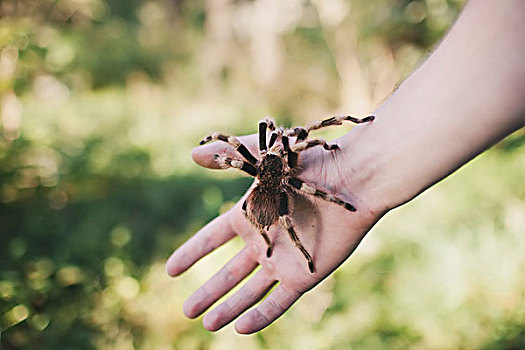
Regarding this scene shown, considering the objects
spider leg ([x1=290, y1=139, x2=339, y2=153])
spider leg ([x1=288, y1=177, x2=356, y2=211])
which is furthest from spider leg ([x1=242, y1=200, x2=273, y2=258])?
spider leg ([x1=290, y1=139, x2=339, y2=153])

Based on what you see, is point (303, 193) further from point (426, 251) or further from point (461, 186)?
point (461, 186)

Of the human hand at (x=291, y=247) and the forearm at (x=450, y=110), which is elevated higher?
the forearm at (x=450, y=110)

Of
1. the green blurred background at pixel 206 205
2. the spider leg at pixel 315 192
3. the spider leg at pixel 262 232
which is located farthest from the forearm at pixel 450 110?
the green blurred background at pixel 206 205

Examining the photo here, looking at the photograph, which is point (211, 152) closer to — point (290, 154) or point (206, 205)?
point (290, 154)

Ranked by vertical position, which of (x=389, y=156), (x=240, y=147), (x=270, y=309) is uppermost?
(x=240, y=147)

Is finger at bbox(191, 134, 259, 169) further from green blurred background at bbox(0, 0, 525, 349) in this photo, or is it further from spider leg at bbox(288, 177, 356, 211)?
green blurred background at bbox(0, 0, 525, 349)

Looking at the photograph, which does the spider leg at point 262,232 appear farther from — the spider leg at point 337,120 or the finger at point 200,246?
the spider leg at point 337,120

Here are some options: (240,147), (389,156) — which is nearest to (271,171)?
(240,147)
